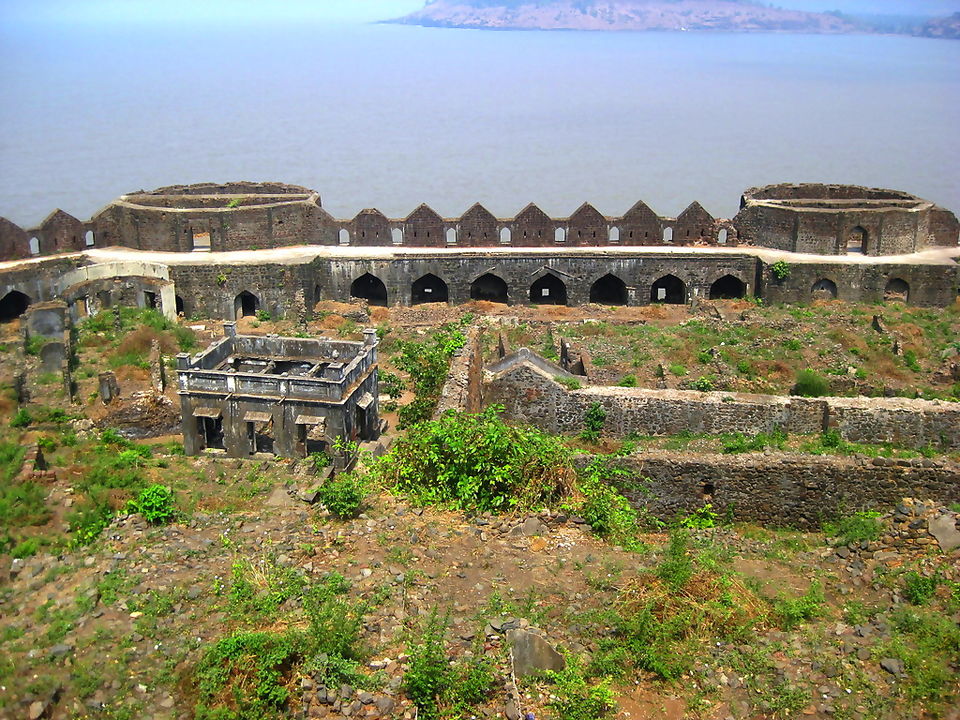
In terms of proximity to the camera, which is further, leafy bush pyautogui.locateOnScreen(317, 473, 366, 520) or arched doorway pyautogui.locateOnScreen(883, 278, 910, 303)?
arched doorway pyautogui.locateOnScreen(883, 278, 910, 303)

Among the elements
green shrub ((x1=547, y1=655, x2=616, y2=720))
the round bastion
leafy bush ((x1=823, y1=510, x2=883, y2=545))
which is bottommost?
leafy bush ((x1=823, y1=510, x2=883, y2=545))

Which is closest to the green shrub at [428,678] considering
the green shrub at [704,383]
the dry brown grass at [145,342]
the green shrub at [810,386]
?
the green shrub at [704,383]

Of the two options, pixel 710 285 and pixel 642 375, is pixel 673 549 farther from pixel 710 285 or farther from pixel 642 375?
pixel 710 285

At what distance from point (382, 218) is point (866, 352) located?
16056mm

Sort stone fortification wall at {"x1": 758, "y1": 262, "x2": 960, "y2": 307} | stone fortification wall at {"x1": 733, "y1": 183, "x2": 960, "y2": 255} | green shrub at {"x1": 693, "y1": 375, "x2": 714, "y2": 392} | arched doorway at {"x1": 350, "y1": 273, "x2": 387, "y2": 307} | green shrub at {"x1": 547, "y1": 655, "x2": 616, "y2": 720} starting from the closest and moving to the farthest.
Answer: green shrub at {"x1": 547, "y1": 655, "x2": 616, "y2": 720}
green shrub at {"x1": 693, "y1": 375, "x2": 714, "y2": 392}
stone fortification wall at {"x1": 758, "y1": 262, "x2": 960, "y2": 307}
stone fortification wall at {"x1": 733, "y1": 183, "x2": 960, "y2": 255}
arched doorway at {"x1": 350, "y1": 273, "x2": 387, "y2": 307}

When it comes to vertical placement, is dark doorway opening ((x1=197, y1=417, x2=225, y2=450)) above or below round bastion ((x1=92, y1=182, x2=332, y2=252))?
below

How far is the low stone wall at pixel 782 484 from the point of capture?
36.3 feet

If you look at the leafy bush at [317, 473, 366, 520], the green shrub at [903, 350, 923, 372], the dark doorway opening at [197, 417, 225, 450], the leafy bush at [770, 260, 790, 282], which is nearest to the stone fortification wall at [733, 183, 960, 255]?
the leafy bush at [770, 260, 790, 282]

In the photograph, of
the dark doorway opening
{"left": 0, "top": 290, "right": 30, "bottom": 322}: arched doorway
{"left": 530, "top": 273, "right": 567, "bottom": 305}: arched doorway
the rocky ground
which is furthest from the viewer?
{"left": 530, "top": 273, "right": 567, "bottom": 305}: arched doorway

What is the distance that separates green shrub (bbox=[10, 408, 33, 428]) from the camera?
18.8m

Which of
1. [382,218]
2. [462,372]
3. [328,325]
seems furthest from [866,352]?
[382,218]

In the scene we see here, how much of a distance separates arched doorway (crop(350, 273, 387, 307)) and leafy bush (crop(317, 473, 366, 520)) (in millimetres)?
21315

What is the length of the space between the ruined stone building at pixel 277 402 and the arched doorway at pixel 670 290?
51.4 feet

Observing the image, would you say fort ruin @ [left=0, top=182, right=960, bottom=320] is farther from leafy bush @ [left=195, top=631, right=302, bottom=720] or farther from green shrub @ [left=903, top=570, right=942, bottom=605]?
green shrub @ [left=903, top=570, right=942, bottom=605]
